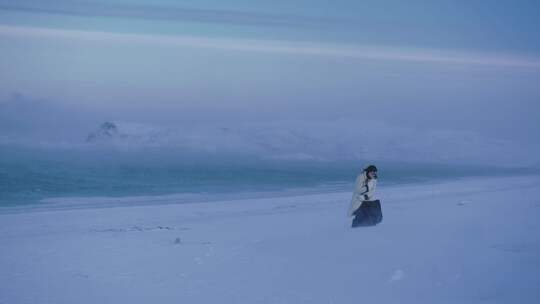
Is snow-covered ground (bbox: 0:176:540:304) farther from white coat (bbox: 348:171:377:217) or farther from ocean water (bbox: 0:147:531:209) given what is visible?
ocean water (bbox: 0:147:531:209)

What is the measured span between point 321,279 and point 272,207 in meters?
11.8

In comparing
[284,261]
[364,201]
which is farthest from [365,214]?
[284,261]

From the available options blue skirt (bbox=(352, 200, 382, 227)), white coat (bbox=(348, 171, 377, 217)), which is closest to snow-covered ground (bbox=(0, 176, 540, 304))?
blue skirt (bbox=(352, 200, 382, 227))

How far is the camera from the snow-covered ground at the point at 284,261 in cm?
719

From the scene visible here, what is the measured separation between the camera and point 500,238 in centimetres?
1043

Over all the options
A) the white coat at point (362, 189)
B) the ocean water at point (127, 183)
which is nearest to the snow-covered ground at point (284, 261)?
the white coat at point (362, 189)

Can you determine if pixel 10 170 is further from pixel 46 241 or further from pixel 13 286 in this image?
pixel 13 286

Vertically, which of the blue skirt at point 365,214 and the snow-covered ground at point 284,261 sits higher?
the blue skirt at point 365,214

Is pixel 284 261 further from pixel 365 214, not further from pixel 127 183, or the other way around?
pixel 127 183

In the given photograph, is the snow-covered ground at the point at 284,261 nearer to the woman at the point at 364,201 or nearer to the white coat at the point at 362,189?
the woman at the point at 364,201

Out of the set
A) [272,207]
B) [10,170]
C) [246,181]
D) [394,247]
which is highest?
[10,170]

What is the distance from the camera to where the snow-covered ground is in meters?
7.19

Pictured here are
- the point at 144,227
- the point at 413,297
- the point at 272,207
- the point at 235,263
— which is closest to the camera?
the point at 413,297

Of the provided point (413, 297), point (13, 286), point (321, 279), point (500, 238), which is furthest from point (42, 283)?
point (500, 238)
